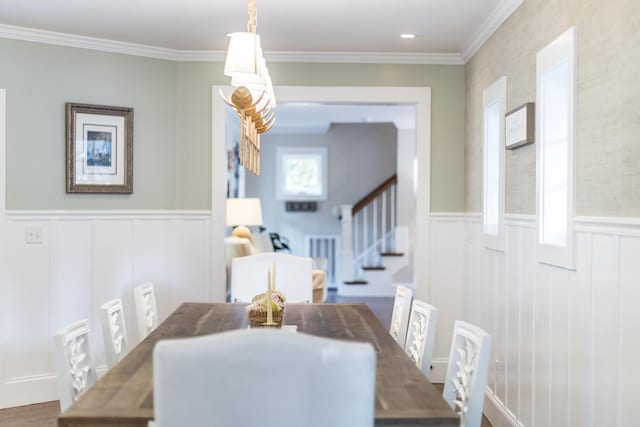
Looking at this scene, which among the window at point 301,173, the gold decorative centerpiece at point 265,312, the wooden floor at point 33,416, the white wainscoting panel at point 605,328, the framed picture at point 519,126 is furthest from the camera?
the window at point 301,173

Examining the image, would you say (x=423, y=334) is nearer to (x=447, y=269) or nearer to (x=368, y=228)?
(x=447, y=269)

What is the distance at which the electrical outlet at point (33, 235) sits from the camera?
13.7ft

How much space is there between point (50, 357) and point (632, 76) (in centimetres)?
385

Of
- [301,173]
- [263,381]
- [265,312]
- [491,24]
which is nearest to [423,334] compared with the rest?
[265,312]

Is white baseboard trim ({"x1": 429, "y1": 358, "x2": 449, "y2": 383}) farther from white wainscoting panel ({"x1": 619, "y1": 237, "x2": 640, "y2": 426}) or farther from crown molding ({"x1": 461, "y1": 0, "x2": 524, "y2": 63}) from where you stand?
white wainscoting panel ({"x1": 619, "y1": 237, "x2": 640, "y2": 426})

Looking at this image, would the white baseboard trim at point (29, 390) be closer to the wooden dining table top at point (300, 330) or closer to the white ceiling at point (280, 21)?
the wooden dining table top at point (300, 330)

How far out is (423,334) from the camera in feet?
8.11

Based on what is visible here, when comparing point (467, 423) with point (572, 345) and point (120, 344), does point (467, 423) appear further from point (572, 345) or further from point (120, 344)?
point (120, 344)

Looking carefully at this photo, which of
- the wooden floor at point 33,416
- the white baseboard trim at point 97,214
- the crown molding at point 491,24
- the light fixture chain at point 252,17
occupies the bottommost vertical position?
the wooden floor at point 33,416

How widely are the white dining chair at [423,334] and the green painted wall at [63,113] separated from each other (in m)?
2.60

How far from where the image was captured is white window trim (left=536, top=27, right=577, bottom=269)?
2.53 metres

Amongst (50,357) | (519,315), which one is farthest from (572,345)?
(50,357)

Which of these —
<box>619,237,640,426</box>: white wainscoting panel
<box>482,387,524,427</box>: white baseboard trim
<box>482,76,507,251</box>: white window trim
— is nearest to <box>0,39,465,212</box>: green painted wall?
<box>482,76,507,251</box>: white window trim

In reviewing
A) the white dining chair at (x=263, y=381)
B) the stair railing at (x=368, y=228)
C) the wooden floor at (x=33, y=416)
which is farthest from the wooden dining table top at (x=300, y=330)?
the stair railing at (x=368, y=228)
